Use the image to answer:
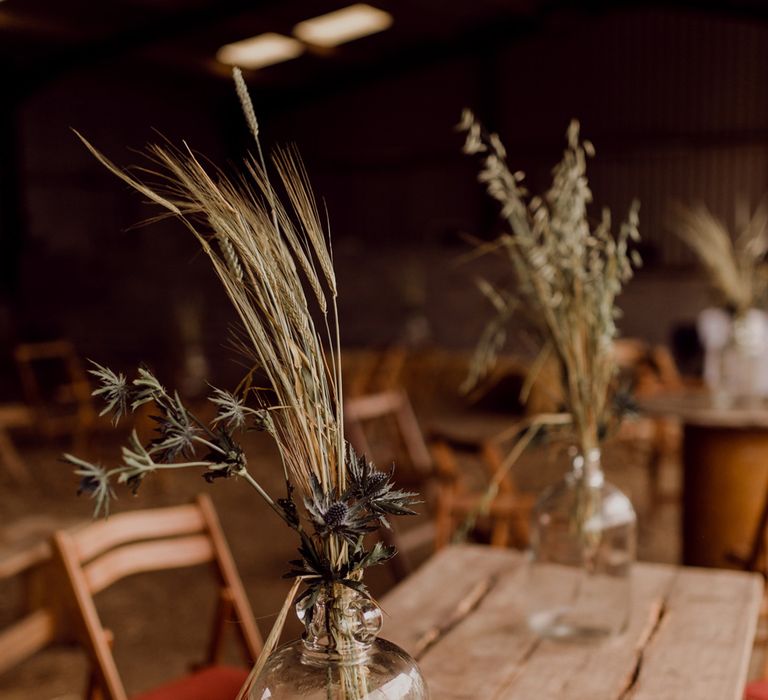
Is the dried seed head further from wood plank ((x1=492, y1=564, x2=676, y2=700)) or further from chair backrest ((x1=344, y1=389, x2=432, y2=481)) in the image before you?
chair backrest ((x1=344, y1=389, x2=432, y2=481))

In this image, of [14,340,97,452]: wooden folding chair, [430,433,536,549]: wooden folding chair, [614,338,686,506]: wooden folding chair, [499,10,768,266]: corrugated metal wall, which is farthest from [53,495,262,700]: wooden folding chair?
[499,10,768,266]: corrugated metal wall

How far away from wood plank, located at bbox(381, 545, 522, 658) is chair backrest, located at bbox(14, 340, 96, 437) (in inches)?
168

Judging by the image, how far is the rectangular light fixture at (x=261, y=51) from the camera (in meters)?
10.2

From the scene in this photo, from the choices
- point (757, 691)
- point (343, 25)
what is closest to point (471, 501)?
point (757, 691)

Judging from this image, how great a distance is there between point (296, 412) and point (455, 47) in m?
10.7

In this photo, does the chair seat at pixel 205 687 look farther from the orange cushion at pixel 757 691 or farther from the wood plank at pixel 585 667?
Result: the orange cushion at pixel 757 691

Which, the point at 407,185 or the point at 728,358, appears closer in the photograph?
the point at 728,358

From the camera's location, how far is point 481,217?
11195 millimetres

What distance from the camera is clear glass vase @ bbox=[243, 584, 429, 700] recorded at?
1.04m

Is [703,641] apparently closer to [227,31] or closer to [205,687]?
[205,687]

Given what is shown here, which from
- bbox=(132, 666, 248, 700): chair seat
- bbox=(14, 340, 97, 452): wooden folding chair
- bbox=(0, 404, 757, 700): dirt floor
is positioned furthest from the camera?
bbox=(14, 340, 97, 452): wooden folding chair

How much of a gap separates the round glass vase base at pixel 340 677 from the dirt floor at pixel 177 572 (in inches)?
24.7

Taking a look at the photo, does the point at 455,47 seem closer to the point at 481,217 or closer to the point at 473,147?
the point at 481,217

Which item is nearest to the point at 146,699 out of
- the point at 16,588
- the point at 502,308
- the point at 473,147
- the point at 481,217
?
the point at 502,308
